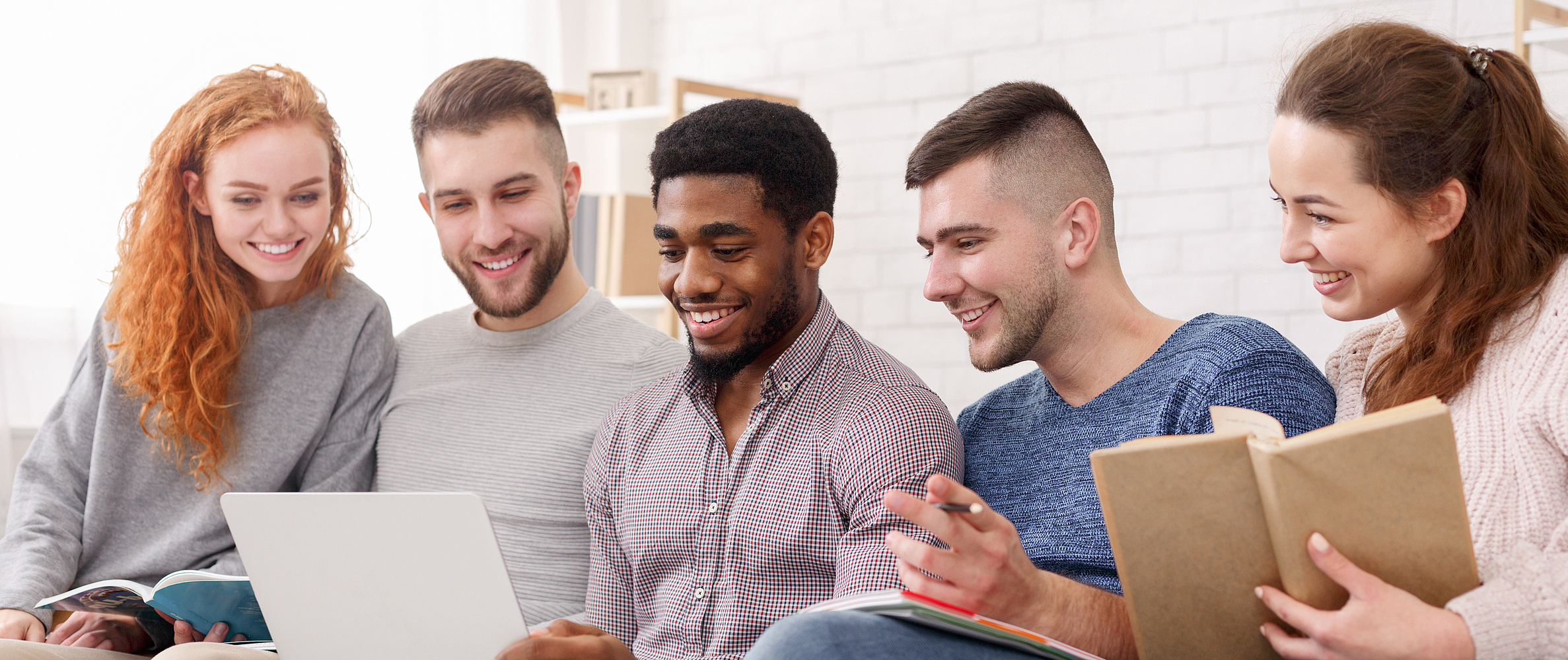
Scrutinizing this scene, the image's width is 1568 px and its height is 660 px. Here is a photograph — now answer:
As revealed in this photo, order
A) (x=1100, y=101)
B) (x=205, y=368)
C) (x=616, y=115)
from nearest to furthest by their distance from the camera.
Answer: (x=205, y=368) < (x=1100, y=101) < (x=616, y=115)

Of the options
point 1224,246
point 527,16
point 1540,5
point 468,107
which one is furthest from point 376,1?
point 1540,5

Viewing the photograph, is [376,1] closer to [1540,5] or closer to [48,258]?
[48,258]

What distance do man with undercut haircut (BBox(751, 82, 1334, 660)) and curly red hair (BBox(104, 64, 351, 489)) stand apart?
1.09 metres

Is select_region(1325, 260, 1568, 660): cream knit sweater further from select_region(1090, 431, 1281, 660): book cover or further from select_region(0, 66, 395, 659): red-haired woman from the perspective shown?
select_region(0, 66, 395, 659): red-haired woman

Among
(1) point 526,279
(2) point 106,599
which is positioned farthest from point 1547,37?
(2) point 106,599

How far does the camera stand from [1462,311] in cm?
120

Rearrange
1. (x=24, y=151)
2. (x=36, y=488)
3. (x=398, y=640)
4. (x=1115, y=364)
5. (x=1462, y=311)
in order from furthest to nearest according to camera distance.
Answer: (x=24, y=151)
(x=36, y=488)
(x=1115, y=364)
(x=398, y=640)
(x=1462, y=311)

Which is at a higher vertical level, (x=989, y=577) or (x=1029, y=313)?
(x=1029, y=313)

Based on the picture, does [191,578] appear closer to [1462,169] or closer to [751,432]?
[751,432]

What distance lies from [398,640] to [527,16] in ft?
9.23

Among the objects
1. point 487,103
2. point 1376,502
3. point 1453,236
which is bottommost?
point 1376,502

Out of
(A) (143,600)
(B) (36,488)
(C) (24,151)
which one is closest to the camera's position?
(A) (143,600)

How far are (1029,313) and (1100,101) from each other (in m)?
1.93

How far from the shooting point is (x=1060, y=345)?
152 cm
